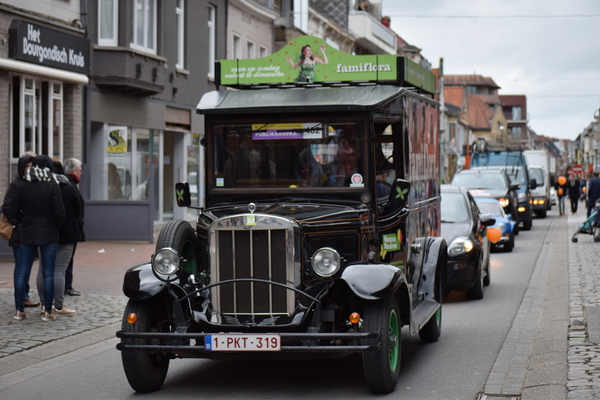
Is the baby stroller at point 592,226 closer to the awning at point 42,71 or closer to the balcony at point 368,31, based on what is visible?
the awning at point 42,71

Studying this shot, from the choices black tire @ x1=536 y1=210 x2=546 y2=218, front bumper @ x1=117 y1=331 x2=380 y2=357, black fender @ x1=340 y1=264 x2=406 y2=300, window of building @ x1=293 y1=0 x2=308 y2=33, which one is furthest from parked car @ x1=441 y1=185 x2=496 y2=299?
black tire @ x1=536 y1=210 x2=546 y2=218

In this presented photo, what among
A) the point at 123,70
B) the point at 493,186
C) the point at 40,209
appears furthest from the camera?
the point at 493,186

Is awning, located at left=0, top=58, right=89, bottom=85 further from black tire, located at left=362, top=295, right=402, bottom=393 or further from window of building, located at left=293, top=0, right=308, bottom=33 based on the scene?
window of building, located at left=293, top=0, right=308, bottom=33

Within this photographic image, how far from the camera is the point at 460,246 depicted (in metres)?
13.0

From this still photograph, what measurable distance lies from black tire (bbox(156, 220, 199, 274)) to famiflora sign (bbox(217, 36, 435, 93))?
1914 millimetres

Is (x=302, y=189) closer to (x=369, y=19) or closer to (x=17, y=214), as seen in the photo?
(x=17, y=214)

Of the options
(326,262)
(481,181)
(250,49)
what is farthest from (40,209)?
(250,49)

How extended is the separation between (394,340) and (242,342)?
1.24m

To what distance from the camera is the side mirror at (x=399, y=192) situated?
7.70 meters

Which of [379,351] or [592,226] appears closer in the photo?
[379,351]

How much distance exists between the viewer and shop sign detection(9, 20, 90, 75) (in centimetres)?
1889

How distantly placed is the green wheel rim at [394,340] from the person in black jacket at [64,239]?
4.75m

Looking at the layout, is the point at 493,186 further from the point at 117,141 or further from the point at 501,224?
the point at 117,141

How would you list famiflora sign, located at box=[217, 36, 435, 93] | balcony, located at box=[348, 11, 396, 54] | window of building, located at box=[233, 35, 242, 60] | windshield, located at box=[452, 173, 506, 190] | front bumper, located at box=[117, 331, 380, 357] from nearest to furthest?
front bumper, located at box=[117, 331, 380, 357], famiflora sign, located at box=[217, 36, 435, 93], windshield, located at box=[452, 173, 506, 190], window of building, located at box=[233, 35, 242, 60], balcony, located at box=[348, 11, 396, 54]
